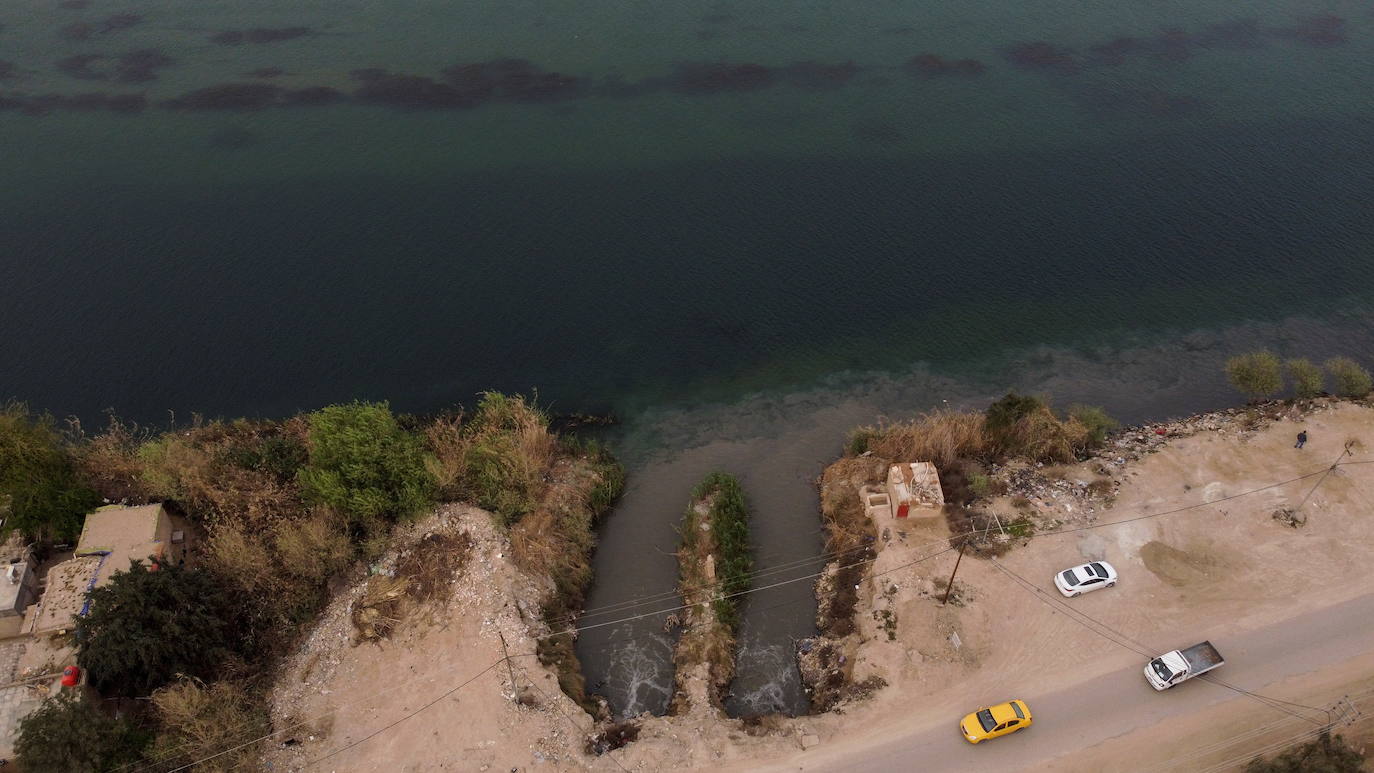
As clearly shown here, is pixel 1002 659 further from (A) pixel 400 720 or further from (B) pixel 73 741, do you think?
(B) pixel 73 741

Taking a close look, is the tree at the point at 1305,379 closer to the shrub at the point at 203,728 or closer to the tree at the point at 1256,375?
the tree at the point at 1256,375

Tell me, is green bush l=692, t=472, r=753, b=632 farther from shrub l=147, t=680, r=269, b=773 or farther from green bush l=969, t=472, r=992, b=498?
shrub l=147, t=680, r=269, b=773

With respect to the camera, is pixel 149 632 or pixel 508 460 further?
pixel 508 460

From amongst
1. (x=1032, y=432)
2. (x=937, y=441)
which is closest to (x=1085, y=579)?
(x=1032, y=432)

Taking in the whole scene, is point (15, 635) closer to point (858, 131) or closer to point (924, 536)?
point (924, 536)

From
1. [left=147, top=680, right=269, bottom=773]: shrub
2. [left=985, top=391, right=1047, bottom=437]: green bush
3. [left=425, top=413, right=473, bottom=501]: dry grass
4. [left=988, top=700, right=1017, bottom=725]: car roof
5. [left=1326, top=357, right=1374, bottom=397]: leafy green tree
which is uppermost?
[left=1326, top=357, right=1374, bottom=397]: leafy green tree

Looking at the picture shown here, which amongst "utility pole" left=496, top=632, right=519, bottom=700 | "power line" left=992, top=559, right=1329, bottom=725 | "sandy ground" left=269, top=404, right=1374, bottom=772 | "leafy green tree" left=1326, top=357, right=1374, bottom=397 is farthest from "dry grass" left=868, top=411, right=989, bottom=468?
"utility pole" left=496, top=632, right=519, bottom=700
